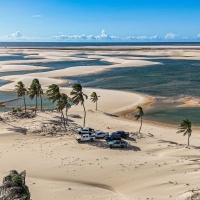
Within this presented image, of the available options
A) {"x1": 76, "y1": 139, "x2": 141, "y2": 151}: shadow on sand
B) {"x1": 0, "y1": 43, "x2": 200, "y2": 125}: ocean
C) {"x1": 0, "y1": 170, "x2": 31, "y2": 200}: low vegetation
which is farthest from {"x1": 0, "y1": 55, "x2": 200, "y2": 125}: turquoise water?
{"x1": 0, "y1": 170, "x2": 31, "y2": 200}: low vegetation

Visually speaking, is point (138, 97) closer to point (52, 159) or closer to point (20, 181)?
point (52, 159)

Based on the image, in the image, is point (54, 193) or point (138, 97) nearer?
point (54, 193)

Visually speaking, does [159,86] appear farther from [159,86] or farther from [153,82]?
[153,82]

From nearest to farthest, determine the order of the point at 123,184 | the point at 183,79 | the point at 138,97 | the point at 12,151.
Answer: the point at 123,184
the point at 12,151
the point at 138,97
the point at 183,79

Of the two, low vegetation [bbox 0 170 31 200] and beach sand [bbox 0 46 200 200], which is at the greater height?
low vegetation [bbox 0 170 31 200]

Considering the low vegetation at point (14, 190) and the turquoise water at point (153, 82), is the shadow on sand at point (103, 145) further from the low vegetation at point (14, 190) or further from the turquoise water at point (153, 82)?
the turquoise water at point (153, 82)

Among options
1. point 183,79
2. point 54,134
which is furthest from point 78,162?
point 183,79

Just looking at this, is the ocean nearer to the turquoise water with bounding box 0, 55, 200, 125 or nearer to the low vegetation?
the turquoise water with bounding box 0, 55, 200, 125

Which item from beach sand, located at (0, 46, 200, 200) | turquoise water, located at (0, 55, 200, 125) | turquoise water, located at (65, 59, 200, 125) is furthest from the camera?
turquoise water, located at (0, 55, 200, 125)
